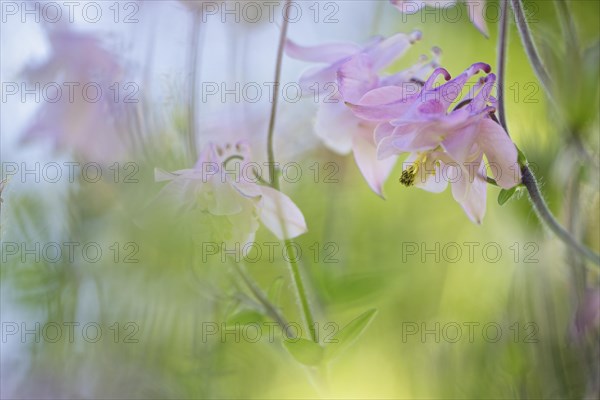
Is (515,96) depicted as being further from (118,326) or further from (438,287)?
(118,326)

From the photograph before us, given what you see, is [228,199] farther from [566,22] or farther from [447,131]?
[566,22]

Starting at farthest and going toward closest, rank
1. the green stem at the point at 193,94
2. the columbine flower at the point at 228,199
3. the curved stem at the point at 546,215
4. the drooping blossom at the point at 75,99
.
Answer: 1. the drooping blossom at the point at 75,99
2. the green stem at the point at 193,94
3. the columbine flower at the point at 228,199
4. the curved stem at the point at 546,215

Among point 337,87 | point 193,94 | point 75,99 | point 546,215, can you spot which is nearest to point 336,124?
point 337,87

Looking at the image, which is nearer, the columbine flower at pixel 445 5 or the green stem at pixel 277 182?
the green stem at pixel 277 182

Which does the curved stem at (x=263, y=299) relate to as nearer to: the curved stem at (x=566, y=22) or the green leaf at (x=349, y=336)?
the green leaf at (x=349, y=336)

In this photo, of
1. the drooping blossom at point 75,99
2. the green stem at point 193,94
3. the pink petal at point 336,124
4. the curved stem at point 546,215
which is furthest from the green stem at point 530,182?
the drooping blossom at point 75,99
